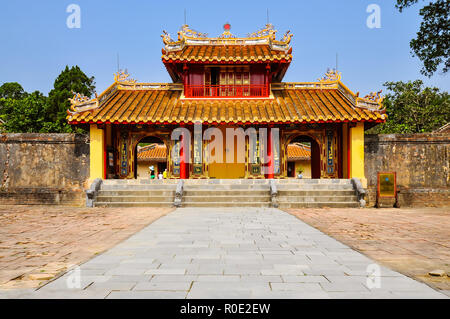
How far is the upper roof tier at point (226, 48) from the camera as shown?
579 inches

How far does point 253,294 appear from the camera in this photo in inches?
113

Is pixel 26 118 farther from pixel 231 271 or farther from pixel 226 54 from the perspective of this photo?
pixel 231 271

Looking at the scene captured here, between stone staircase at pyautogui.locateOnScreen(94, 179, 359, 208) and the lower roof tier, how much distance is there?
7.95 feet

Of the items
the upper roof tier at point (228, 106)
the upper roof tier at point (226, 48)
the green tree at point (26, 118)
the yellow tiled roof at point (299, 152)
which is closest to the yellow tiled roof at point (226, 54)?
the upper roof tier at point (226, 48)

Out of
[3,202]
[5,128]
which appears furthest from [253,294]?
[5,128]

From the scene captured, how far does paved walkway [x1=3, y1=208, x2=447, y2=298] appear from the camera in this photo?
2.90m

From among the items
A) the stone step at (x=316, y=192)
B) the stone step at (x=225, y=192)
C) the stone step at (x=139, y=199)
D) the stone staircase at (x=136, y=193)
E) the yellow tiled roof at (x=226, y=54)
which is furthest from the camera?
the yellow tiled roof at (x=226, y=54)

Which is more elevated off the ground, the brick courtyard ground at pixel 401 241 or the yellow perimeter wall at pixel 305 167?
the yellow perimeter wall at pixel 305 167

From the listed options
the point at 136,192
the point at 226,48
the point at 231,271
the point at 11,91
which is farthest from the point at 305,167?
the point at 11,91

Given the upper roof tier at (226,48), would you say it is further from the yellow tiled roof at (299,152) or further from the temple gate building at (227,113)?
the yellow tiled roof at (299,152)

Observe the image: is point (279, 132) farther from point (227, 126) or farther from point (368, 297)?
point (368, 297)

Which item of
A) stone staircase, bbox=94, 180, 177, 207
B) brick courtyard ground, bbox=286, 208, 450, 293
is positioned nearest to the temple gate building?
stone staircase, bbox=94, 180, 177, 207

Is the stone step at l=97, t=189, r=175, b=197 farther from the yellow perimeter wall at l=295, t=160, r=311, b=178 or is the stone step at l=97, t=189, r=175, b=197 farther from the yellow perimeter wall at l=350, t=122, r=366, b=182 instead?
the yellow perimeter wall at l=295, t=160, r=311, b=178

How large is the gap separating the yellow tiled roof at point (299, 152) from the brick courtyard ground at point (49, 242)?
21.5m
